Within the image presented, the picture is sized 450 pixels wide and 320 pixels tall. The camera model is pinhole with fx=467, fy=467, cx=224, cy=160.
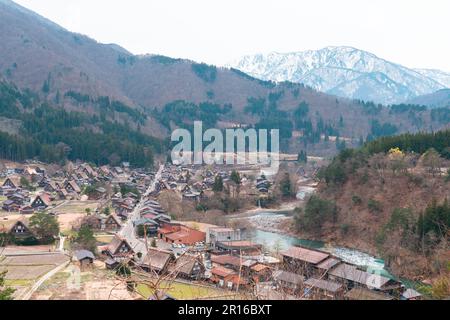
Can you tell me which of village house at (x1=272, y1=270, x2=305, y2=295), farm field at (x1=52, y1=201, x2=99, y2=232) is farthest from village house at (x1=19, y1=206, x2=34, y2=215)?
village house at (x1=272, y1=270, x2=305, y2=295)

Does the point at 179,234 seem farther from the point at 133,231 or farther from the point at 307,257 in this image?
the point at 307,257

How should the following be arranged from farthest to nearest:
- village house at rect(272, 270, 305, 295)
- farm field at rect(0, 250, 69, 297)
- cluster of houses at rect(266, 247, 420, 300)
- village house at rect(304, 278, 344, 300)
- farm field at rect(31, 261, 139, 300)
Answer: farm field at rect(0, 250, 69, 297) < cluster of houses at rect(266, 247, 420, 300) < farm field at rect(31, 261, 139, 300) < village house at rect(304, 278, 344, 300) < village house at rect(272, 270, 305, 295)

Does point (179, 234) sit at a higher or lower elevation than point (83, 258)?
lower

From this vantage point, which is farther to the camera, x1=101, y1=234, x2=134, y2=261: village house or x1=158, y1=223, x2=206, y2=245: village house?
x1=158, y1=223, x2=206, y2=245: village house

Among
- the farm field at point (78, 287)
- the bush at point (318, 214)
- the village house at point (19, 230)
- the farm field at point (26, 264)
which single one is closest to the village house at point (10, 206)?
the village house at point (19, 230)

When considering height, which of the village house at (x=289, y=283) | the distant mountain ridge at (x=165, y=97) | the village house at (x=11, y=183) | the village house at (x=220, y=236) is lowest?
the village house at (x=220, y=236)

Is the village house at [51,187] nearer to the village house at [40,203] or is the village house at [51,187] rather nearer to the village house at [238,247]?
the village house at [40,203]

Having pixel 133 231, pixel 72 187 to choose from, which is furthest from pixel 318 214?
pixel 72 187

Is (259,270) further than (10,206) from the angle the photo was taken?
No

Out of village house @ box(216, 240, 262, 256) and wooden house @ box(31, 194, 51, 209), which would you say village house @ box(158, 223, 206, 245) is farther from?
wooden house @ box(31, 194, 51, 209)
